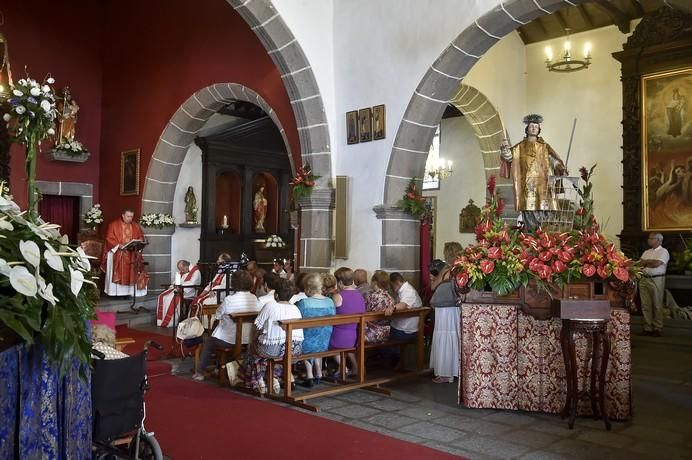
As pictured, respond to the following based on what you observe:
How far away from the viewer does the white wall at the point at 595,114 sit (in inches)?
449

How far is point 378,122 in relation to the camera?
8148mm

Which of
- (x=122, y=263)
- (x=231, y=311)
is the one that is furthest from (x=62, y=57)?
(x=231, y=311)

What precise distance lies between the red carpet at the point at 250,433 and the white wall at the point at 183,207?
692cm

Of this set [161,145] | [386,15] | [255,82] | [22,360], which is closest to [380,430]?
[22,360]

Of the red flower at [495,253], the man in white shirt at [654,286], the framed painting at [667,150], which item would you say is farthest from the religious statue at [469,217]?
the red flower at [495,253]

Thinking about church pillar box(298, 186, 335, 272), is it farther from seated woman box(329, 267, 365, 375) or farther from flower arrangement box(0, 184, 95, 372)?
flower arrangement box(0, 184, 95, 372)

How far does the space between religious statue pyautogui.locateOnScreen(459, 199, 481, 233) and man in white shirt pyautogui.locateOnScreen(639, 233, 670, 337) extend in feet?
14.3

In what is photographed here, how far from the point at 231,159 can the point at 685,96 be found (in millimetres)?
8436

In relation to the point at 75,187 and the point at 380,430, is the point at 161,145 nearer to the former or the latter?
the point at 75,187

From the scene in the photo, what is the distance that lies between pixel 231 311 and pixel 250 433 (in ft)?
5.36

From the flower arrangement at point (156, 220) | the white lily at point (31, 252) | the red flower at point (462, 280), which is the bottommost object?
the red flower at point (462, 280)

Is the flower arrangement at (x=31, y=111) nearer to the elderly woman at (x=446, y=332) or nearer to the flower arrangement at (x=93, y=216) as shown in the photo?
the elderly woman at (x=446, y=332)

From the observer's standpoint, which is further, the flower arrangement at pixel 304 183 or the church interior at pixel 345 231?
the flower arrangement at pixel 304 183

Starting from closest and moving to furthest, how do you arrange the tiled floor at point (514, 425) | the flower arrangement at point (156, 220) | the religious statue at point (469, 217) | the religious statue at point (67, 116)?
1. the tiled floor at point (514, 425)
2. the flower arrangement at point (156, 220)
3. the religious statue at point (67, 116)
4. the religious statue at point (469, 217)
